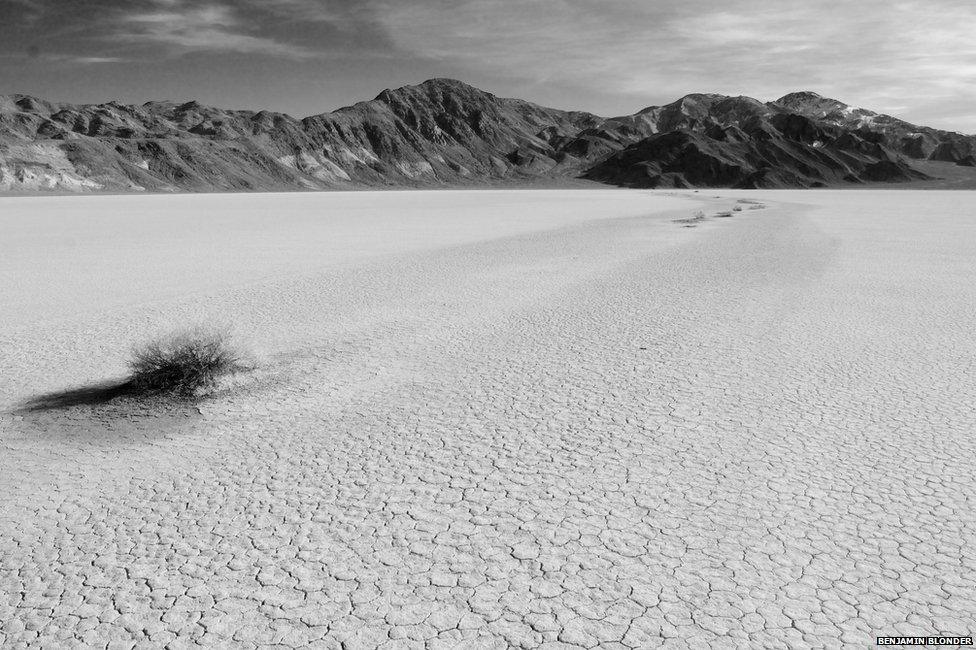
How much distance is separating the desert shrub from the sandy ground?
323 millimetres

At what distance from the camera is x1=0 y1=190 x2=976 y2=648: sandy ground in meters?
3.60

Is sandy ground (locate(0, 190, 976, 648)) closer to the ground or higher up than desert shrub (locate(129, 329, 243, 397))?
closer to the ground

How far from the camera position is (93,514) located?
4617mm

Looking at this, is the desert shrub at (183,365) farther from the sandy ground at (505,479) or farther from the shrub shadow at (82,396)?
the sandy ground at (505,479)

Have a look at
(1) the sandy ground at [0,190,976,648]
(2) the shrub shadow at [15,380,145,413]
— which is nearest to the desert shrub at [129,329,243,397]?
(2) the shrub shadow at [15,380,145,413]

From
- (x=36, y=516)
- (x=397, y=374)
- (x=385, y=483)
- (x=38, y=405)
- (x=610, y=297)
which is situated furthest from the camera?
(x=610, y=297)

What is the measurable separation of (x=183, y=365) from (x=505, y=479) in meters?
3.65

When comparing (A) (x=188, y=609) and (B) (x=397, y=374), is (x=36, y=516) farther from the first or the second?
(B) (x=397, y=374)

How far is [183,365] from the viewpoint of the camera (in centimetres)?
711

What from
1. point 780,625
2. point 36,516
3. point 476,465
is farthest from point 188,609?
point 780,625

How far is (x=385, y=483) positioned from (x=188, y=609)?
1646mm

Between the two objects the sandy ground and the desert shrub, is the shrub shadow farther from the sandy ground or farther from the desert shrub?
the sandy ground

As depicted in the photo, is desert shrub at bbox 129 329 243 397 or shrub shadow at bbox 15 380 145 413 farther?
desert shrub at bbox 129 329 243 397

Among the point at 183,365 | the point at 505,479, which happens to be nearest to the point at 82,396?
the point at 183,365
